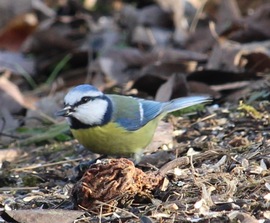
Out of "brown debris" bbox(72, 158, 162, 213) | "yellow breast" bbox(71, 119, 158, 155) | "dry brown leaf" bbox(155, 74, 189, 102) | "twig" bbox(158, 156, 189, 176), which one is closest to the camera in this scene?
"brown debris" bbox(72, 158, 162, 213)

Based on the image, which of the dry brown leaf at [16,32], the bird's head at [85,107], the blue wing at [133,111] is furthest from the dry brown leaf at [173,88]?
the dry brown leaf at [16,32]

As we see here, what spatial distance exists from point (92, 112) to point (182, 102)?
0.59 metres

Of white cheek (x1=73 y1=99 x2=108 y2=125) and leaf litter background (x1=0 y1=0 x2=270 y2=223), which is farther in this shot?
white cheek (x1=73 y1=99 x2=108 y2=125)

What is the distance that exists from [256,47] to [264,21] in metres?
0.51

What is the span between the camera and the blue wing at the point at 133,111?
3.96 metres

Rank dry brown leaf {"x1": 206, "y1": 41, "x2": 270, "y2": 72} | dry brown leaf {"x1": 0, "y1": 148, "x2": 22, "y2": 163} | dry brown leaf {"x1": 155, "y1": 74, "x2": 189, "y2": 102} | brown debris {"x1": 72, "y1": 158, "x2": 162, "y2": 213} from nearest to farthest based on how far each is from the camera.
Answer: brown debris {"x1": 72, "y1": 158, "x2": 162, "y2": 213}
dry brown leaf {"x1": 0, "y1": 148, "x2": 22, "y2": 163}
dry brown leaf {"x1": 155, "y1": 74, "x2": 189, "y2": 102}
dry brown leaf {"x1": 206, "y1": 41, "x2": 270, "y2": 72}

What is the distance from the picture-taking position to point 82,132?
151 inches

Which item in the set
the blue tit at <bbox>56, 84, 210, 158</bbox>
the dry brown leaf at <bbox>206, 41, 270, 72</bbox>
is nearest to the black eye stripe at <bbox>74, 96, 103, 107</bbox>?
the blue tit at <bbox>56, 84, 210, 158</bbox>

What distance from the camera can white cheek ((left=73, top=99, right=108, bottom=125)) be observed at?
387 cm

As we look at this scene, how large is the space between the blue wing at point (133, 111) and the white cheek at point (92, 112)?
0.07 meters

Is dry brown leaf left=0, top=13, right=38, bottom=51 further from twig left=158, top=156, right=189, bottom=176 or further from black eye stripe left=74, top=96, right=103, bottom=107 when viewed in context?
twig left=158, top=156, right=189, bottom=176

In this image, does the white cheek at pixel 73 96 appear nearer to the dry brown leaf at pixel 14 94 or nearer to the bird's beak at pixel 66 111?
the bird's beak at pixel 66 111

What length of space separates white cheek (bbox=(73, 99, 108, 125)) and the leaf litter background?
0.26 meters

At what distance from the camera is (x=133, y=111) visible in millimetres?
4082
